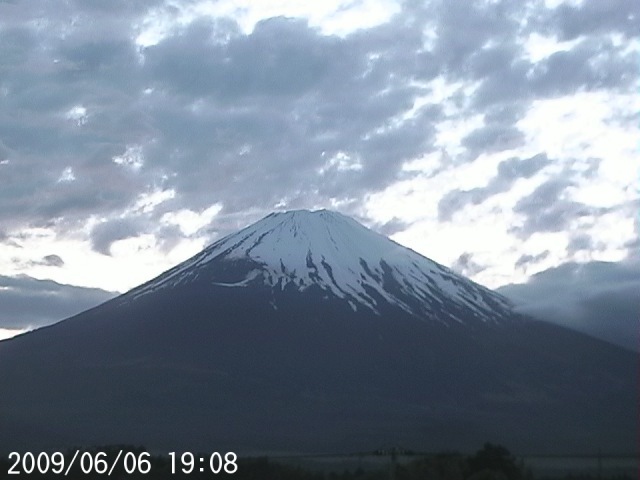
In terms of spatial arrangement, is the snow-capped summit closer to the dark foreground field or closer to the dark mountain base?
the dark mountain base

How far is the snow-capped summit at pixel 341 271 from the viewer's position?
344 ft

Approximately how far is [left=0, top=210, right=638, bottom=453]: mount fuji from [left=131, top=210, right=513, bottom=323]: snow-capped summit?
0.67 feet

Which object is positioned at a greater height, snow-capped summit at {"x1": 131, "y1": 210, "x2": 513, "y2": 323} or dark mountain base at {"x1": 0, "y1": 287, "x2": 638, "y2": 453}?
snow-capped summit at {"x1": 131, "y1": 210, "x2": 513, "y2": 323}

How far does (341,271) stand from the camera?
361ft

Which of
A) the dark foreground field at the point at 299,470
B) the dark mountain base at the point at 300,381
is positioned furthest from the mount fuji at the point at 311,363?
the dark foreground field at the point at 299,470

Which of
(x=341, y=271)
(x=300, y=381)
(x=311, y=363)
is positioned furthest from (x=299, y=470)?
(x=341, y=271)

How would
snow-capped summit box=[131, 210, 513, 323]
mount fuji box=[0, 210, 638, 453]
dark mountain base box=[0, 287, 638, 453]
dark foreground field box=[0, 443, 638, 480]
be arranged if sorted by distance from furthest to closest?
snow-capped summit box=[131, 210, 513, 323] → mount fuji box=[0, 210, 638, 453] → dark mountain base box=[0, 287, 638, 453] → dark foreground field box=[0, 443, 638, 480]

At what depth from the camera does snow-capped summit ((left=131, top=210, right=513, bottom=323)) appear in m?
105

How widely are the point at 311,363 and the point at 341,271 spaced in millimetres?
19585

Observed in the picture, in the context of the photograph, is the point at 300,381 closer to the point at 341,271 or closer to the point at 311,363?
the point at 311,363

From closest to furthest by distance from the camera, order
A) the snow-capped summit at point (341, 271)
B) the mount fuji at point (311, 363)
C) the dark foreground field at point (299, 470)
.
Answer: the dark foreground field at point (299, 470) < the mount fuji at point (311, 363) < the snow-capped summit at point (341, 271)

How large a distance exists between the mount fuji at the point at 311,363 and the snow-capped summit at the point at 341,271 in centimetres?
20

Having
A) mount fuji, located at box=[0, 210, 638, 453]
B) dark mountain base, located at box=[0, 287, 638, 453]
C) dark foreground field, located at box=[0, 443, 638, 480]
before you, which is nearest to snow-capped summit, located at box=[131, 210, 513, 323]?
mount fuji, located at box=[0, 210, 638, 453]

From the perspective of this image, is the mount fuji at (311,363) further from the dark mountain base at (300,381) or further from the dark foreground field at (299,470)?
the dark foreground field at (299,470)
